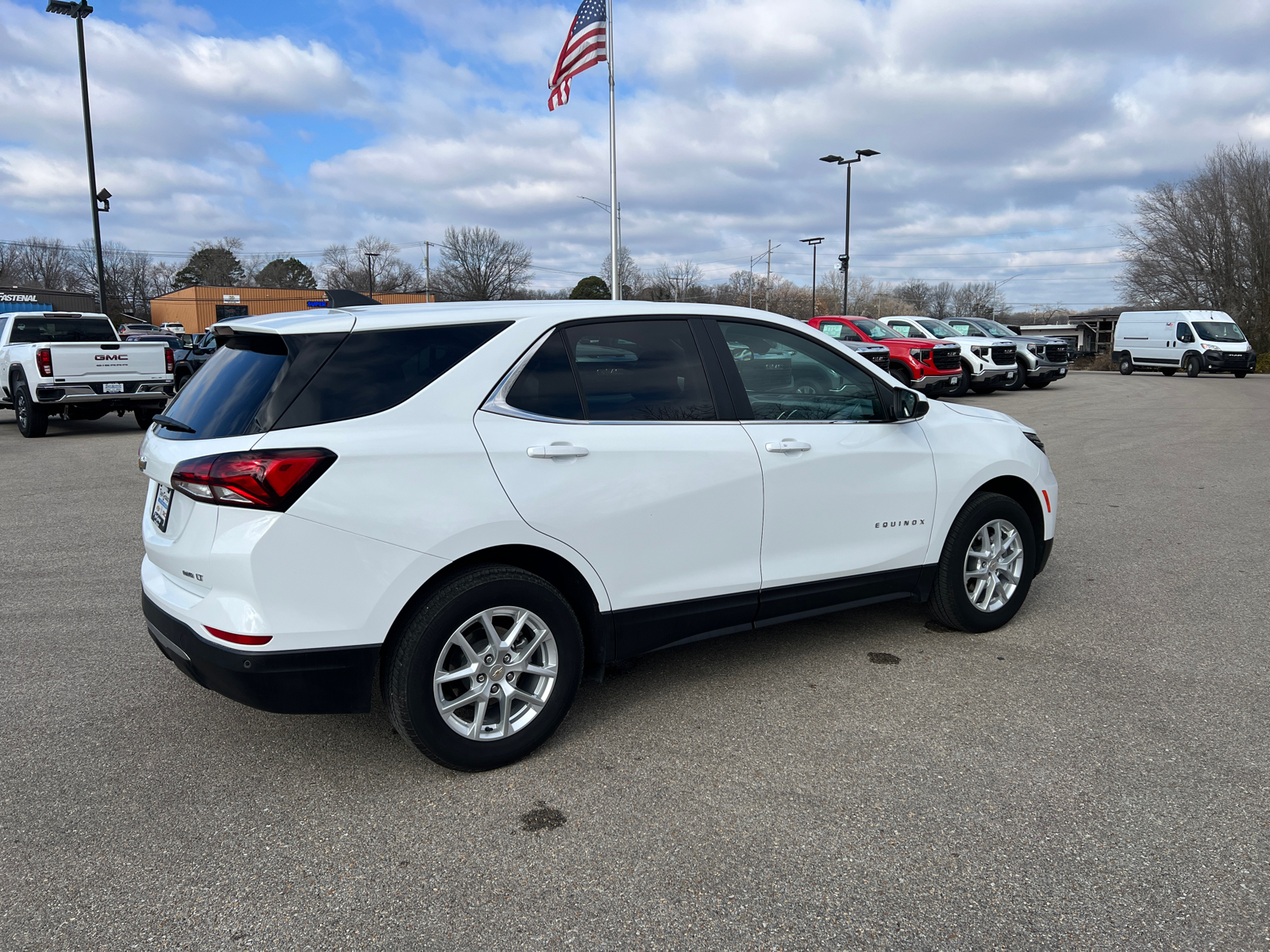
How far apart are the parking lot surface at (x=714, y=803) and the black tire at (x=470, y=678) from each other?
0.42 ft

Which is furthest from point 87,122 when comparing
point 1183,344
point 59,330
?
point 1183,344

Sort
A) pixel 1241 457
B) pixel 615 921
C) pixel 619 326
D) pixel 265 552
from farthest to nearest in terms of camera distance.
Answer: pixel 1241 457 < pixel 619 326 < pixel 265 552 < pixel 615 921

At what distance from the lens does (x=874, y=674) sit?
165 inches

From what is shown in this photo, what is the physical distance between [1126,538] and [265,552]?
6.41 meters

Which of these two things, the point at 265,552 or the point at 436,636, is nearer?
the point at 265,552

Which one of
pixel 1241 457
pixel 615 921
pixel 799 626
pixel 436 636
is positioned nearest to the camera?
pixel 615 921

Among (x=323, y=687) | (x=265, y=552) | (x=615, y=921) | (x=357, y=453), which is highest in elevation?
(x=357, y=453)

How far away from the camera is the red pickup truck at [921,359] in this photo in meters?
20.3

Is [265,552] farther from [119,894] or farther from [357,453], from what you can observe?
[119,894]

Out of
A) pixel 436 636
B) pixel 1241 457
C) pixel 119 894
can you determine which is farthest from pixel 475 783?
pixel 1241 457

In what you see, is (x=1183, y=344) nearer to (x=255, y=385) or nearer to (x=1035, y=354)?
(x=1035, y=354)

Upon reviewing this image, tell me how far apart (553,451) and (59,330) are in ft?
54.2

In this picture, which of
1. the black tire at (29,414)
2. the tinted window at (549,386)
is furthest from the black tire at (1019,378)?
the tinted window at (549,386)

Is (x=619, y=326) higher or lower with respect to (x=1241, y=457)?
higher
